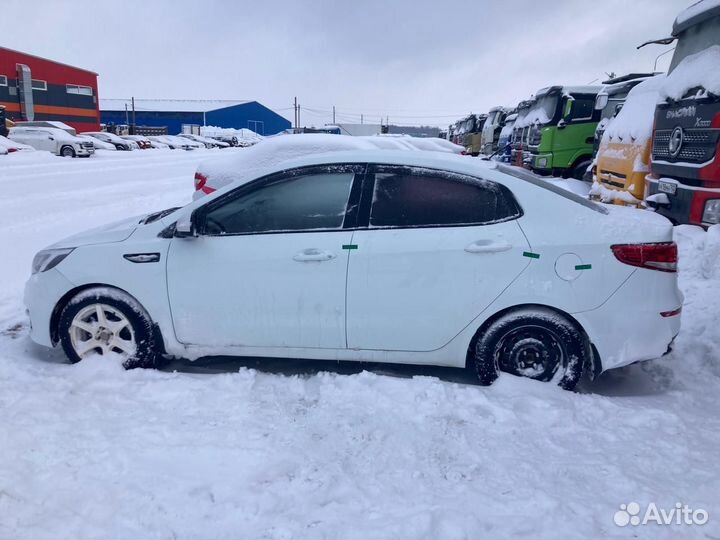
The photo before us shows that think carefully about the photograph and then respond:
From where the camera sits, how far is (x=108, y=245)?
4066 millimetres

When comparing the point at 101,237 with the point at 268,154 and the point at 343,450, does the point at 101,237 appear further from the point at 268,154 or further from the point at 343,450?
the point at 268,154

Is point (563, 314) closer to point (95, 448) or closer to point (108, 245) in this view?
point (95, 448)

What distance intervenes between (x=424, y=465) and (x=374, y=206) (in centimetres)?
172

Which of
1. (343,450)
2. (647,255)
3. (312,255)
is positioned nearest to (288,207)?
(312,255)

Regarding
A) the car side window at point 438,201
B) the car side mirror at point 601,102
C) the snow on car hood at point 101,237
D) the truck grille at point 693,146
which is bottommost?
the snow on car hood at point 101,237

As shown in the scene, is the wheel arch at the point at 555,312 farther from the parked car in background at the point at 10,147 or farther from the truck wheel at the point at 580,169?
the parked car in background at the point at 10,147

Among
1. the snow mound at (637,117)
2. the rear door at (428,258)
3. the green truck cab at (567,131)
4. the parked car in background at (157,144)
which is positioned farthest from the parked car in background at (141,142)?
the rear door at (428,258)

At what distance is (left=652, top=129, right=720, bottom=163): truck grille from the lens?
249 inches

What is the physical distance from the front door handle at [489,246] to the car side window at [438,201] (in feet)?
0.53

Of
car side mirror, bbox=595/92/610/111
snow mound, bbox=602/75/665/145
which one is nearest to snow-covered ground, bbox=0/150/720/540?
snow mound, bbox=602/75/665/145

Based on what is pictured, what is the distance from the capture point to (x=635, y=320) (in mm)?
3590

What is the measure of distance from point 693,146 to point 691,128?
0.24 meters

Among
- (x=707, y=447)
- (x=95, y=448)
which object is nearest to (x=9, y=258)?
(x=95, y=448)

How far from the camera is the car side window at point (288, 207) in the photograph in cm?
389
